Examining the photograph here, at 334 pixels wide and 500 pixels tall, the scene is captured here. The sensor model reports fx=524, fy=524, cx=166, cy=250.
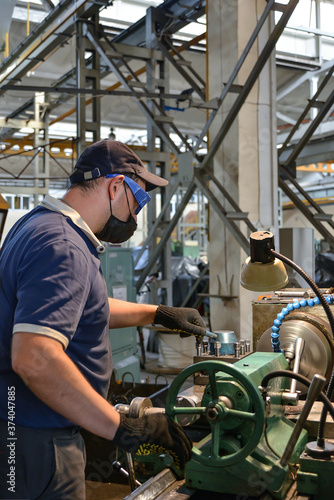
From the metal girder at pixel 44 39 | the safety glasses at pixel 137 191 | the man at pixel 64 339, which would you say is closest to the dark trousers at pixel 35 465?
the man at pixel 64 339

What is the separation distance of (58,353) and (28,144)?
8.63m

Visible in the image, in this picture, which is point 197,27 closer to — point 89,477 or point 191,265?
point 191,265

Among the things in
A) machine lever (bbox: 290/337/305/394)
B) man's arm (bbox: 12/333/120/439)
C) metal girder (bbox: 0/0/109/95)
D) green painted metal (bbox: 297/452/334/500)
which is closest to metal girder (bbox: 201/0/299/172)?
metal girder (bbox: 0/0/109/95)

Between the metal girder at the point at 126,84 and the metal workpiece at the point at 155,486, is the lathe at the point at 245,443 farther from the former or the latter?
the metal girder at the point at 126,84

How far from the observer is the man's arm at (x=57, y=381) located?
0.96 meters

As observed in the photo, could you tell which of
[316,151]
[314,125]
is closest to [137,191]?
[314,125]

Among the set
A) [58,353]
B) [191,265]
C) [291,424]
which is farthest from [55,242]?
[191,265]

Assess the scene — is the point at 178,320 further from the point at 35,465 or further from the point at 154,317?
the point at 35,465

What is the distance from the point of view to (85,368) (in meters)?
1.13

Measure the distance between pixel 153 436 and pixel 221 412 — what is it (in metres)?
0.15

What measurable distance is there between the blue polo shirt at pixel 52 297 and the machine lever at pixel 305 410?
0.42 metres

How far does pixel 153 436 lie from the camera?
1026 millimetres

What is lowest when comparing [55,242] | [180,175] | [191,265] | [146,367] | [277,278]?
[146,367]

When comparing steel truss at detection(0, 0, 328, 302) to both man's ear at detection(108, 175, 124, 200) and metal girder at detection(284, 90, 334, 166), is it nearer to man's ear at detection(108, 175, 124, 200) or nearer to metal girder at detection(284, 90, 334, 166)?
metal girder at detection(284, 90, 334, 166)
